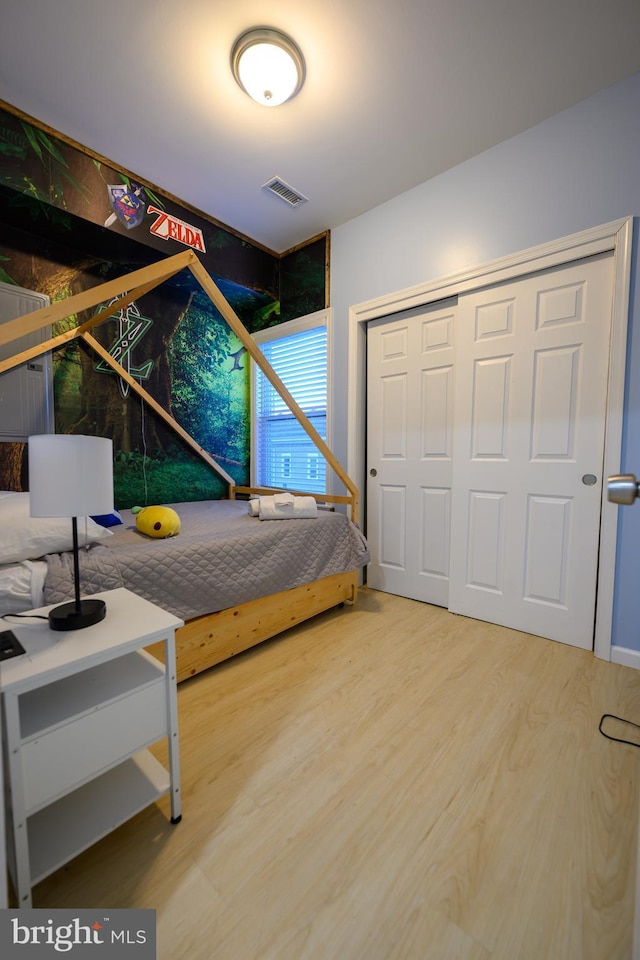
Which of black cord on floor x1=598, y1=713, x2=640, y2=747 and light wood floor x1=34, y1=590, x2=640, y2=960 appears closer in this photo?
light wood floor x1=34, y1=590, x2=640, y2=960

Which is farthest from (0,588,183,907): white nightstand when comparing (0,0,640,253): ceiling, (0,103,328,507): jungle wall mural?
(0,0,640,253): ceiling

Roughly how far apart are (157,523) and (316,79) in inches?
86.8

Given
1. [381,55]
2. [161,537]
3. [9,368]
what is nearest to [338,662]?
[161,537]

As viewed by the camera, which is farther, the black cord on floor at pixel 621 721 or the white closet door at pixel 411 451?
the white closet door at pixel 411 451

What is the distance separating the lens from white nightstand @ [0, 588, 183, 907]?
818 mm

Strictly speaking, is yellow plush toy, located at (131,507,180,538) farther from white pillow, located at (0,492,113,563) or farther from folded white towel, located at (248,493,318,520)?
folded white towel, located at (248,493,318,520)

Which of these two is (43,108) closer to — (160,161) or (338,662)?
(160,161)

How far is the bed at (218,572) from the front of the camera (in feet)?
4.71

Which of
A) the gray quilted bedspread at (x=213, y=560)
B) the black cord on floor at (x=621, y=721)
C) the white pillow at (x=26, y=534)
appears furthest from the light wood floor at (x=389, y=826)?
the white pillow at (x=26, y=534)

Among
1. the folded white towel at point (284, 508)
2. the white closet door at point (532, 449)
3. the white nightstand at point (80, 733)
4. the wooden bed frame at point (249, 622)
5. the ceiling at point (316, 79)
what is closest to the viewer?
the white nightstand at point (80, 733)

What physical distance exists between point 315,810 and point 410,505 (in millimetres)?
1883

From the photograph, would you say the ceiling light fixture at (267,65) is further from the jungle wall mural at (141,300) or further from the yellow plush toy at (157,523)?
the yellow plush toy at (157,523)

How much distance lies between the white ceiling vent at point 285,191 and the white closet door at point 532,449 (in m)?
1.30

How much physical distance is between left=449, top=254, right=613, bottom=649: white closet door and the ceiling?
0.83 metres
